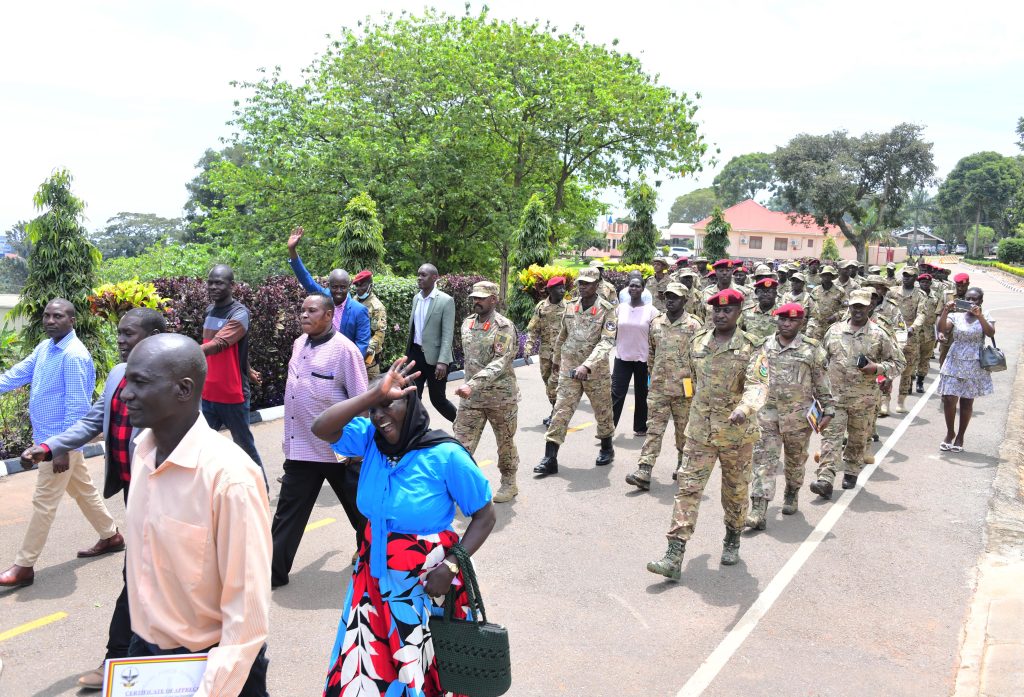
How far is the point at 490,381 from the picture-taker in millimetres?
7039

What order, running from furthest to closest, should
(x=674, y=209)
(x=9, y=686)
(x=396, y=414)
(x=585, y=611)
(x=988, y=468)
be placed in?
(x=674, y=209) < (x=988, y=468) < (x=585, y=611) < (x=9, y=686) < (x=396, y=414)

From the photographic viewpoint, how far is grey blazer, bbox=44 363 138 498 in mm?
4383

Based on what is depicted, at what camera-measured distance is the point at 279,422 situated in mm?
10625

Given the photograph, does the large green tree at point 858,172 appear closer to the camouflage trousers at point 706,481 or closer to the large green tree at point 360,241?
the large green tree at point 360,241

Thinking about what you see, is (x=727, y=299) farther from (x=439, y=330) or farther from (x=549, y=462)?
(x=439, y=330)

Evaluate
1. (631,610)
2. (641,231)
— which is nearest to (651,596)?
(631,610)

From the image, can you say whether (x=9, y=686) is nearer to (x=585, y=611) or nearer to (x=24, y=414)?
(x=585, y=611)

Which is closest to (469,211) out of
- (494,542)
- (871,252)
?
(494,542)

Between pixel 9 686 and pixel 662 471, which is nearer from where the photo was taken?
pixel 9 686

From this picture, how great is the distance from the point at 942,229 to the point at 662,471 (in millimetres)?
121930

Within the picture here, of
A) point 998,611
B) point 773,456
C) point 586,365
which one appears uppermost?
point 586,365

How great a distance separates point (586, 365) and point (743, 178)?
135 metres

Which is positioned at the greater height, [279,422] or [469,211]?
[469,211]

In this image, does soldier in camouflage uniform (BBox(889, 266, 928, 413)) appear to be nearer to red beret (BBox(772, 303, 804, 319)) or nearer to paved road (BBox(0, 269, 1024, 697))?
paved road (BBox(0, 269, 1024, 697))
